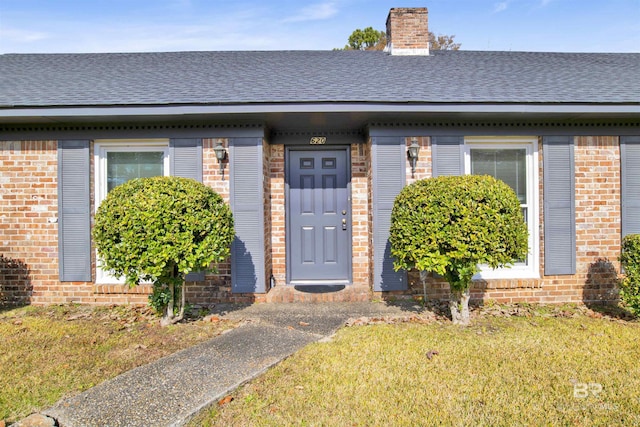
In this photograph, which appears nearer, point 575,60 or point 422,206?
point 422,206

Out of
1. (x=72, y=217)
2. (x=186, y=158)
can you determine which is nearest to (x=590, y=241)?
(x=186, y=158)

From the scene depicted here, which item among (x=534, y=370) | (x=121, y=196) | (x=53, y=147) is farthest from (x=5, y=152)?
(x=534, y=370)

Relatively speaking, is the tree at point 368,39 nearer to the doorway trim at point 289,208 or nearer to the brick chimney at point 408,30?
the brick chimney at point 408,30

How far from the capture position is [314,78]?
5.45m

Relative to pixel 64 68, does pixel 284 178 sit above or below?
below

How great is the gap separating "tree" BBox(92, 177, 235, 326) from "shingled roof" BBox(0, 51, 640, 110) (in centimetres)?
149

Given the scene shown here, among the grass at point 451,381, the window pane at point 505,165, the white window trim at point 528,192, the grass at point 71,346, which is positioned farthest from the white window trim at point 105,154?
the window pane at point 505,165

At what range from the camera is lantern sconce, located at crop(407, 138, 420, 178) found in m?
4.86

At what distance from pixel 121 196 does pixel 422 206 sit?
10.9 feet

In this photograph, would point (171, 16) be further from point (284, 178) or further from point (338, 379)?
point (338, 379)

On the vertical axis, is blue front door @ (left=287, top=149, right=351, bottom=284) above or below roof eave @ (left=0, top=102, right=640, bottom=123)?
below

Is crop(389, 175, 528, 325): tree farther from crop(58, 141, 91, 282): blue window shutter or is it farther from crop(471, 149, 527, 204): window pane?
crop(58, 141, 91, 282): blue window shutter

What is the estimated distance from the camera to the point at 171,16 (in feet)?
28.0

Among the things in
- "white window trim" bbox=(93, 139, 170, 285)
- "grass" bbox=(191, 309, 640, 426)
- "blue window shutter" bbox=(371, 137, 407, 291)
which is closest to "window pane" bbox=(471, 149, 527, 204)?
"blue window shutter" bbox=(371, 137, 407, 291)
